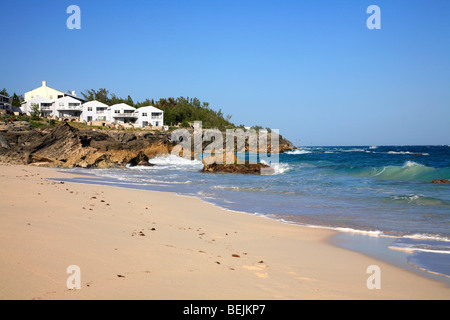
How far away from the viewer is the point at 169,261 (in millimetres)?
4992

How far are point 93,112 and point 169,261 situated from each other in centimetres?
Result: 7876

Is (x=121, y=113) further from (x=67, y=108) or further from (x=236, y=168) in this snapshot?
(x=236, y=168)

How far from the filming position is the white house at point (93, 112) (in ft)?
254

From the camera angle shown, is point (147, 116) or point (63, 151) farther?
point (147, 116)

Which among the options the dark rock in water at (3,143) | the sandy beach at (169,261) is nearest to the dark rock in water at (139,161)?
the dark rock in water at (3,143)

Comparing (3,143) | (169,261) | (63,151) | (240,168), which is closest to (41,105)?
(3,143)

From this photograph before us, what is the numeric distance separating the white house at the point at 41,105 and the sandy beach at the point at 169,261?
252ft

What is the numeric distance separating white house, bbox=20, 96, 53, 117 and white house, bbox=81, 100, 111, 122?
7312 millimetres

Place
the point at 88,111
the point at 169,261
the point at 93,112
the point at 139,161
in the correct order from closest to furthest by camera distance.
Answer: the point at 169,261 < the point at 139,161 < the point at 88,111 < the point at 93,112

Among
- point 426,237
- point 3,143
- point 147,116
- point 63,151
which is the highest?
point 147,116

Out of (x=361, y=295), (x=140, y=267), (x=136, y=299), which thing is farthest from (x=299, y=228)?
(x=136, y=299)

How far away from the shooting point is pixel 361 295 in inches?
172

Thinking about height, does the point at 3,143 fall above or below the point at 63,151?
above
